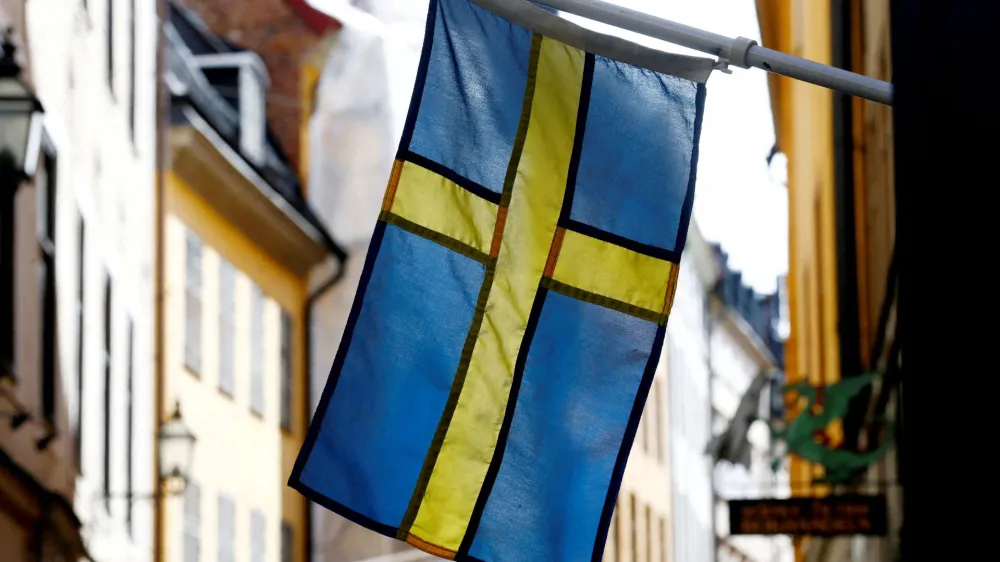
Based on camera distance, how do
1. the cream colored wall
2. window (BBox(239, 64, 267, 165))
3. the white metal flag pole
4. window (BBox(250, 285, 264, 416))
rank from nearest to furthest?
the white metal flag pole
the cream colored wall
window (BBox(250, 285, 264, 416))
window (BBox(239, 64, 267, 165))

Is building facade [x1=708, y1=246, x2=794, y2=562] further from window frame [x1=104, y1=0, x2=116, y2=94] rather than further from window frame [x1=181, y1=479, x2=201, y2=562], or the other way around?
window frame [x1=104, y1=0, x2=116, y2=94]

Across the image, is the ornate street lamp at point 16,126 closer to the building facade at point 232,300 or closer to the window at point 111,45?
the window at point 111,45

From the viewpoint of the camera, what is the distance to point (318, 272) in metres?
30.7

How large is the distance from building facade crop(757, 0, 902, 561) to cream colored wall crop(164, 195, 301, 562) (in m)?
7.12

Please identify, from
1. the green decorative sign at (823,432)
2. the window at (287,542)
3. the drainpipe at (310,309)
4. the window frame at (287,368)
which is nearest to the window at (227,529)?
the window at (287,542)

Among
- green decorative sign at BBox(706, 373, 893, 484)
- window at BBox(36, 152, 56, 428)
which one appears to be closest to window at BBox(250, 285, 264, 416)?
window at BBox(36, 152, 56, 428)

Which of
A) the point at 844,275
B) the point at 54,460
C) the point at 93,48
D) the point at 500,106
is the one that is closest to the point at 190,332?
the point at 93,48

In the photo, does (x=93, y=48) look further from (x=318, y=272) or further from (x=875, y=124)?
(x=318, y=272)

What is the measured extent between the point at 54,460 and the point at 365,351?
1143 centimetres

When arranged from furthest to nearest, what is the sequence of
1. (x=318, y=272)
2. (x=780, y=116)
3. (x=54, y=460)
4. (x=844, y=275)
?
(x=318, y=272) < (x=780, y=116) < (x=54, y=460) < (x=844, y=275)

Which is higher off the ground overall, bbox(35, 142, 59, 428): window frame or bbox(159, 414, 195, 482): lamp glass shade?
bbox(35, 142, 59, 428): window frame

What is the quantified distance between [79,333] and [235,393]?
27.6 feet

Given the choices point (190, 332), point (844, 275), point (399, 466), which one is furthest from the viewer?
point (190, 332)

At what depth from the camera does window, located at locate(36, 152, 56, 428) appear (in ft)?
55.5
